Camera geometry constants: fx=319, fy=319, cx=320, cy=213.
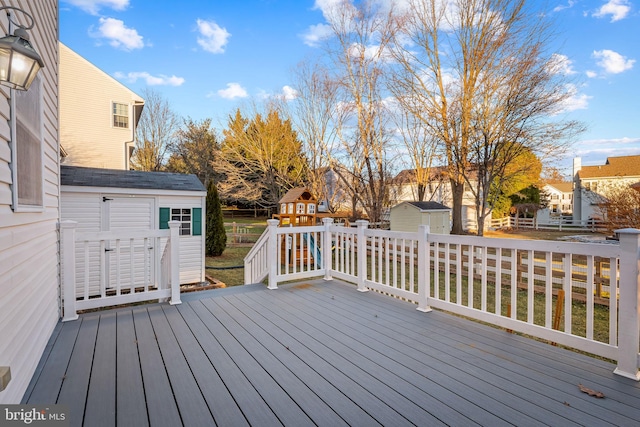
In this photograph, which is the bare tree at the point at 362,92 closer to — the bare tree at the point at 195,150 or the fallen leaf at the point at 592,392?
the fallen leaf at the point at 592,392

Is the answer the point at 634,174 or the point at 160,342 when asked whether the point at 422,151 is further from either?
the point at 634,174

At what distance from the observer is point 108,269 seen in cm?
716

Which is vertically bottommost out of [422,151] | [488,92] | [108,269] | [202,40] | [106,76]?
[108,269]

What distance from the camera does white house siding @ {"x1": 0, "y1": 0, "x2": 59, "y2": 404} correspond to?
1.68 meters

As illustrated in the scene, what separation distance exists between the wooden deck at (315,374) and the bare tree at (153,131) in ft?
64.6

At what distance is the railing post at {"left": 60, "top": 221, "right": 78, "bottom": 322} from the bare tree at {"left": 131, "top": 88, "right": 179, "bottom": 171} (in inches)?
747

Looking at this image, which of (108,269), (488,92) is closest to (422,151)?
(488,92)

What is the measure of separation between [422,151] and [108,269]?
11.8 m

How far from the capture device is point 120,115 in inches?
480

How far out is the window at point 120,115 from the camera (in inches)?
476

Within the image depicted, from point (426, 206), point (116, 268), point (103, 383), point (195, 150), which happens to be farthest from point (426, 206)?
point (195, 150)

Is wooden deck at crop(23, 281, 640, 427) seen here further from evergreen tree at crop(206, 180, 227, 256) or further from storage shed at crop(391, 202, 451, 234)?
storage shed at crop(391, 202, 451, 234)

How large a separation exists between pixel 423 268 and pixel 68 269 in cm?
375

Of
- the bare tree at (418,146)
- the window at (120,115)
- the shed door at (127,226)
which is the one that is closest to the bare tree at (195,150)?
the window at (120,115)
